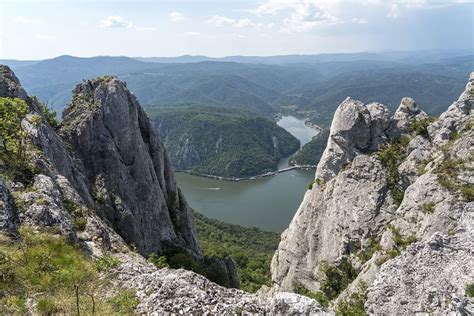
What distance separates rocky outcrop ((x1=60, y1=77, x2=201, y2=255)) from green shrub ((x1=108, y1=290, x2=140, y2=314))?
12.6m

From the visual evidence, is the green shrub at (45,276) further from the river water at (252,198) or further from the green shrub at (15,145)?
the river water at (252,198)

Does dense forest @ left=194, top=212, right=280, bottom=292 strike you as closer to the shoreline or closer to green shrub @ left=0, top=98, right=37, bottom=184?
green shrub @ left=0, top=98, right=37, bottom=184

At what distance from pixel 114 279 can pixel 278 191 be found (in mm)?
132110

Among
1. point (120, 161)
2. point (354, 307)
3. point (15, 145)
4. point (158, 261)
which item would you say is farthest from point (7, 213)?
point (120, 161)

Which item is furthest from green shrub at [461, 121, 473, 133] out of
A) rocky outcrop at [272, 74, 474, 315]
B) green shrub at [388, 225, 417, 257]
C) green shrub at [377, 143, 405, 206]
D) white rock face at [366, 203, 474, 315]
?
white rock face at [366, 203, 474, 315]

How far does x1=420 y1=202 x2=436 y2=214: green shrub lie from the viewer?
19.1 metres

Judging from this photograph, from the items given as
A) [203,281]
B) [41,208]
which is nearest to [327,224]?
[203,281]

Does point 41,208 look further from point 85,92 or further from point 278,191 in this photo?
point 278,191

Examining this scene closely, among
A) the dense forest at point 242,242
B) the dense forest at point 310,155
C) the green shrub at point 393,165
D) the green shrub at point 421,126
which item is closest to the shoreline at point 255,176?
the dense forest at point 310,155

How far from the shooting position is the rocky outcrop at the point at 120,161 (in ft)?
79.6

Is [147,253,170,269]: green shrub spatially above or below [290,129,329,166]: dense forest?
above

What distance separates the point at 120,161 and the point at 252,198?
362ft

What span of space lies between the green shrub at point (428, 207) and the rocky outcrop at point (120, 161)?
55.6ft

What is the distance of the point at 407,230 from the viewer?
1992 cm
